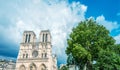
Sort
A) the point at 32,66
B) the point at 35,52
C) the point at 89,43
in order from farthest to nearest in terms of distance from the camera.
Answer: the point at 35,52 < the point at 32,66 < the point at 89,43

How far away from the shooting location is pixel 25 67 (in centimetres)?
5712

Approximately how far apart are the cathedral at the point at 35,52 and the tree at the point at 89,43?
101 ft

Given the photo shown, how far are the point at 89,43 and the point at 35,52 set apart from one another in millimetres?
36313

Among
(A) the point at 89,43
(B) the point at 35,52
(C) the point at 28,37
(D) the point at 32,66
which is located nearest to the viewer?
(A) the point at 89,43

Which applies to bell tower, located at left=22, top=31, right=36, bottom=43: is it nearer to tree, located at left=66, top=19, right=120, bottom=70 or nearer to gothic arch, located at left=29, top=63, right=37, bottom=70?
gothic arch, located at left=29, top=63, right=37, bottom=70

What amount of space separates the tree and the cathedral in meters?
30.8

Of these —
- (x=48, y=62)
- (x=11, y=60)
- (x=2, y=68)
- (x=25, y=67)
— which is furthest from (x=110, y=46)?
(x=11, y=60)

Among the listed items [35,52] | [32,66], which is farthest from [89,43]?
[35,52]

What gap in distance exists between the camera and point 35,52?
59.4 meters

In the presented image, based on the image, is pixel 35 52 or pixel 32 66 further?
pixel 35 52

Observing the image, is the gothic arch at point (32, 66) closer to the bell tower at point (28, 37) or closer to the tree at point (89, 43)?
the bell tower at point (28, 37)

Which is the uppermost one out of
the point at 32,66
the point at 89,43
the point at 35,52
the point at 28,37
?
the point at 28,37

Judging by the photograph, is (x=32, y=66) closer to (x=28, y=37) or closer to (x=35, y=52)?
(x=35, y=52)

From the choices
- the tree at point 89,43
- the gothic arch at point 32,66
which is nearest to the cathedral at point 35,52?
the gothic arch at point 32,66
